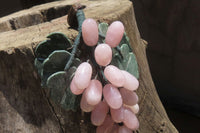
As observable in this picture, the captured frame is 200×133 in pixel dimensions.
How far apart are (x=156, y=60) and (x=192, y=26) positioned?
14.1 inches

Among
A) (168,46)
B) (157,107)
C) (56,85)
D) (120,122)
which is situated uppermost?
(56,85)

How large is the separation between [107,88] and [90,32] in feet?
0.49

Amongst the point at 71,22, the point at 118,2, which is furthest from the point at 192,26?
the point at 71,22

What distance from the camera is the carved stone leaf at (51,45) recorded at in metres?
0.57

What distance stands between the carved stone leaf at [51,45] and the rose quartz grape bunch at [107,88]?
2.3 inches

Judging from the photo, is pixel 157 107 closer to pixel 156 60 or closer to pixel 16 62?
pixel 16 62

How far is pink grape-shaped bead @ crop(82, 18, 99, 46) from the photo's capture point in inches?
21.7

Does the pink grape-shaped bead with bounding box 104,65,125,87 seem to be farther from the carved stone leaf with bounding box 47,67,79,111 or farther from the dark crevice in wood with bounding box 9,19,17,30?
the dark crevice in wood with bounding box 9,19,17,30

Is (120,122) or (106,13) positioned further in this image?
(106,13)

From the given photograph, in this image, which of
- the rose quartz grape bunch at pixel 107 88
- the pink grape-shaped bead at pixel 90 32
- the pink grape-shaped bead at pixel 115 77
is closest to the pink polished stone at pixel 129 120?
the rose quartz grape bunch at pixel 107 88

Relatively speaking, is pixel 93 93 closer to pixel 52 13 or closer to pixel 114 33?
pixel 114 33

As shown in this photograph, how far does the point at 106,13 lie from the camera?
724 mm

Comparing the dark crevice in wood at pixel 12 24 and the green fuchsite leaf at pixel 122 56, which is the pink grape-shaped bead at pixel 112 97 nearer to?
the green fuchsite leaf at pixel 122 56

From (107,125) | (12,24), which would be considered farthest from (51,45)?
(12,24)
